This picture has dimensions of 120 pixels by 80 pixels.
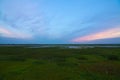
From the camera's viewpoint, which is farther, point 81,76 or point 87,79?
point 81,76

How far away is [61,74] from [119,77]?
550cm

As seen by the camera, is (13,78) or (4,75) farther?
(4,75)

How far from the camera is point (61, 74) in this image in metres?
18.9

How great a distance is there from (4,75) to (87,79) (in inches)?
318

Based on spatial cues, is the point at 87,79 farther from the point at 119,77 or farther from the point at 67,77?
the point at 119,77

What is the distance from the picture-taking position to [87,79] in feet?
55.9

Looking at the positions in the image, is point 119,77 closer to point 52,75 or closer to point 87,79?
point 87,79

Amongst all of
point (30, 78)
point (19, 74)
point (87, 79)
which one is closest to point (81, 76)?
point (87, 79)

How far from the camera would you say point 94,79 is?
A: 673 inches

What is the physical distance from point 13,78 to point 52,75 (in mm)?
3662

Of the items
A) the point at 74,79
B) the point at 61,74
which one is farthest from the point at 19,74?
the point at 74,79

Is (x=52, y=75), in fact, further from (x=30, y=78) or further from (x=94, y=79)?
(x=94, y=79)

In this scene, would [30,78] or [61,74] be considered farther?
[61,74]

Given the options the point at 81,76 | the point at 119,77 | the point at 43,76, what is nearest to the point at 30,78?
the point at 43,76
